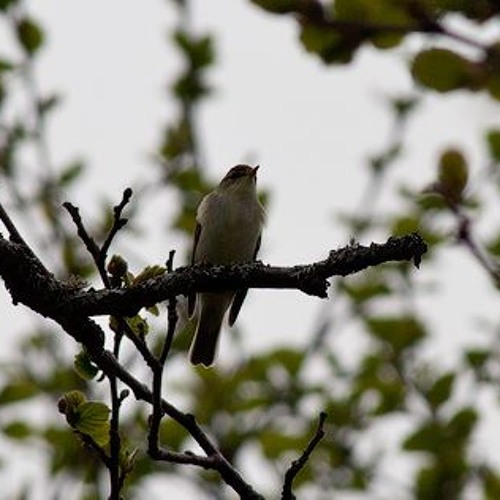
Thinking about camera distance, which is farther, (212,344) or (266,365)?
(266,365)

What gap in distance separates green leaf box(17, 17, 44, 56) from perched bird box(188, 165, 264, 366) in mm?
1756

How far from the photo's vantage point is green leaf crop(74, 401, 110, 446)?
3.00 meters

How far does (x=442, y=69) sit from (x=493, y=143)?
218 centimetres

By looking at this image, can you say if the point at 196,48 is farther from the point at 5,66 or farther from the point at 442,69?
the point at 442,69

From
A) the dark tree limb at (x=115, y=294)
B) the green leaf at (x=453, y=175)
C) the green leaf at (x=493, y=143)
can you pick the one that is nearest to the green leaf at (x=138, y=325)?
the dark tree limb at (x=115, y=294)

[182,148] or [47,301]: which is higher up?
[182,148]

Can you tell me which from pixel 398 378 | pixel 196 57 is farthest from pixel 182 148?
pixel 398 378

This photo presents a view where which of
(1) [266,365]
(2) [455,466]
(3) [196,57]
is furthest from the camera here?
(3) [196,57]

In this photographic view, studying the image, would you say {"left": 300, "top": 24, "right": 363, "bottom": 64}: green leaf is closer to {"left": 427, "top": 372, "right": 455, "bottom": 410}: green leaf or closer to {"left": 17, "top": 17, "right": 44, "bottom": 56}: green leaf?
{"left": 427, "top": 372, "right": 455, "bottom": 410}: green leaf

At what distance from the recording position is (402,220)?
734 cm

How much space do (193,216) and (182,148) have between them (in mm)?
842

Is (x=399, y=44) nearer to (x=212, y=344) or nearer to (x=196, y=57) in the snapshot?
(x=212, y=344)

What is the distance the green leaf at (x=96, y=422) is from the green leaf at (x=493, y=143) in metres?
2.76

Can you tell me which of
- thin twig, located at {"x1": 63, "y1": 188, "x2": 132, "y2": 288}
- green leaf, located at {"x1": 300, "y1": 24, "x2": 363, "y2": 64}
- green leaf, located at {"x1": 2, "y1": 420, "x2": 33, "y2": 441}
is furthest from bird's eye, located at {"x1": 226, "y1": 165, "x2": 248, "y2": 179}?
thin twig, located at {"x1": 63, "y1": 188, "x2": 132, "y2": 288}
